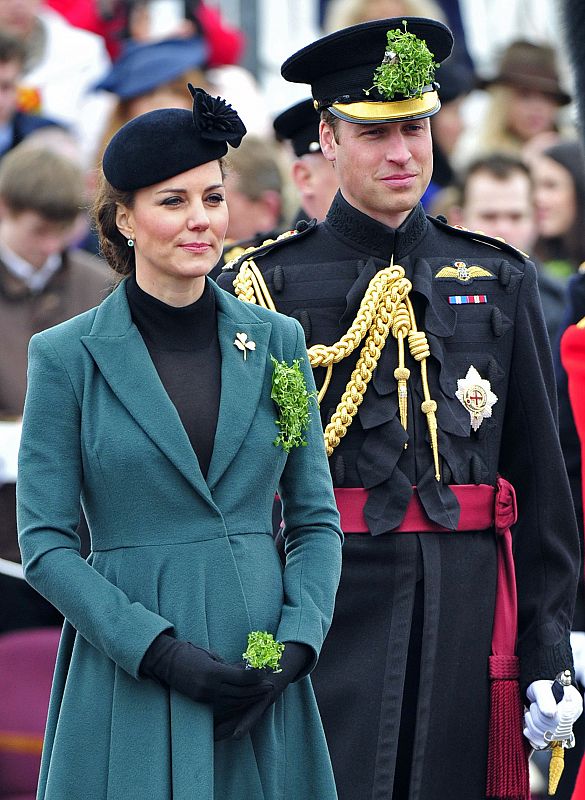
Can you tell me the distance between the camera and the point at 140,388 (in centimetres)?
371

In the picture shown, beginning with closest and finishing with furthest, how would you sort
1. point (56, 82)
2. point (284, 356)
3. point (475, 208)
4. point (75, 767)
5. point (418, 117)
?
point (75, 767), point (284, 356), point (418, 117), point (475, 208), point (56, 82)

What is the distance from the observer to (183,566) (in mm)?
3686

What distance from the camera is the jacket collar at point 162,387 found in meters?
3.68

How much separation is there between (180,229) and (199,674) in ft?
2.95

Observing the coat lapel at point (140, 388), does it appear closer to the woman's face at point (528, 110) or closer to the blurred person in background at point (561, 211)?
the blurred person in background at point (561, 211)

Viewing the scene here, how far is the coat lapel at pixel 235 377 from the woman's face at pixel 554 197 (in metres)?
4.73

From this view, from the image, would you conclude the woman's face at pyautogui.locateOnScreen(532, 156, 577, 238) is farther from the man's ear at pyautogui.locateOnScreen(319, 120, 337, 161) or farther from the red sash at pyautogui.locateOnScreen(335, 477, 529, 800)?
the red sash at pyautogui.locateOnScreen(335, 477, 529, 800)

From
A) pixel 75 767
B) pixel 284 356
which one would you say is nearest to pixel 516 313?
pixel 284 356

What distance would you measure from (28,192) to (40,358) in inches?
138

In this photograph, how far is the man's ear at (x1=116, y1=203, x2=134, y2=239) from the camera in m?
3.85

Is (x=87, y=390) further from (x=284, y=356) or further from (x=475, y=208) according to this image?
(x=475, y=208)

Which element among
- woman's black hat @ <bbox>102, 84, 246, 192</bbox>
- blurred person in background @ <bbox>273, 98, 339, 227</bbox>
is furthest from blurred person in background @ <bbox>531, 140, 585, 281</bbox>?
woman's black hat @ <bbox>102, 84, 246, 192</bbox>

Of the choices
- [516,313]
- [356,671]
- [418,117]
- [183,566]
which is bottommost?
[356,671]

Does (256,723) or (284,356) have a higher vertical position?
(284,356)
